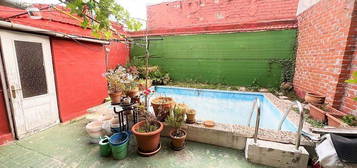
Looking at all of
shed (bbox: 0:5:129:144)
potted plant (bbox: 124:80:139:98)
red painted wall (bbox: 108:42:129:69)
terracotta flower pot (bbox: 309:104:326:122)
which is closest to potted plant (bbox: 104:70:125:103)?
potted plant (bbox: 124:80:139:98)

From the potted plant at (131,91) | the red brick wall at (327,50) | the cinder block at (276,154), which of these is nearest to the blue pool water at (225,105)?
the potted plant at (131,91)

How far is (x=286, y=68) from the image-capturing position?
18.5 feet

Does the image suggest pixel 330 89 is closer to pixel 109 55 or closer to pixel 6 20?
pixel 6 20

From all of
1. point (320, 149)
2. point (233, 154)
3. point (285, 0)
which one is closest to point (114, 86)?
point (233, 154)

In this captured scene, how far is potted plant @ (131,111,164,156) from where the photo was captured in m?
2.14

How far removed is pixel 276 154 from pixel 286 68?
16.5 ft

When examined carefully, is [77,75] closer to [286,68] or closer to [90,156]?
[90,156]

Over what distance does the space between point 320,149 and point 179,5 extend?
32.4 feet

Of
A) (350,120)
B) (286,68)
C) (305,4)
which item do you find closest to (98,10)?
(350,120)

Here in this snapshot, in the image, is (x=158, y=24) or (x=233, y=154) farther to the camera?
(x=158, y=24)

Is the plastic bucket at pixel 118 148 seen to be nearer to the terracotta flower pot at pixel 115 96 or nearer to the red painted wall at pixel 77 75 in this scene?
the terracotta flower pot at pixel 115 96

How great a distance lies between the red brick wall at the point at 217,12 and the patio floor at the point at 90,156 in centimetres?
646

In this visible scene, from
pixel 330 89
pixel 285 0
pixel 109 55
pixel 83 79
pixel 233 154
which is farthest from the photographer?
pixel 285 0

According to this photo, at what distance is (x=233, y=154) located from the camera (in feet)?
7.52
